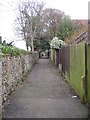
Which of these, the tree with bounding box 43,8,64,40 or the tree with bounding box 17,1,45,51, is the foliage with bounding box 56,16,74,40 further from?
the tree with bounding box 43,8,64,40

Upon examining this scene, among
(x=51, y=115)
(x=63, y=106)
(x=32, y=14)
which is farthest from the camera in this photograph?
(x=32, y=14)

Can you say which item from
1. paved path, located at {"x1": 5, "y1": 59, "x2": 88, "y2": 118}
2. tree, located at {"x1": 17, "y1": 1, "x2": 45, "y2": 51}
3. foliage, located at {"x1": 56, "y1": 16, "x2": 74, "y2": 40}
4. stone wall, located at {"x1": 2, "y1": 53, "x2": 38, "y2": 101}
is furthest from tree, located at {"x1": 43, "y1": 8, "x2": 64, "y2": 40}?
paved path, located at {"x1": 5, "y1": 59, "x2": 88, "y2": 118}

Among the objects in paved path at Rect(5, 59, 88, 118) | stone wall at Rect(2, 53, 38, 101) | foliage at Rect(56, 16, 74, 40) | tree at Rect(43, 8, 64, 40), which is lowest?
paved path at Rect(5, 59, 88, 118)

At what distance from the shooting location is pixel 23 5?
36.2 m

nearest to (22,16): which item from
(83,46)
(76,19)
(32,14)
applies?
(32,14)

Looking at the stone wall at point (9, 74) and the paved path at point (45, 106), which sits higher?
the stone wall at point (9, 74)

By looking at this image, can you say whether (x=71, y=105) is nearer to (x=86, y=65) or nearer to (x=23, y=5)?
(x=86, y=65)

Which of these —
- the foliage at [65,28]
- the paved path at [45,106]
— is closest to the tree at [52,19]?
the foliage at [65,28]

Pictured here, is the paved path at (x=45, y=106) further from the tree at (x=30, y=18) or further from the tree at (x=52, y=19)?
the tree at (x=52, y=19)

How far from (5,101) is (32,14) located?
31884 mm

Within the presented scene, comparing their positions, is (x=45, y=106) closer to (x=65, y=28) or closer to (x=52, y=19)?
(x=65, y=28)

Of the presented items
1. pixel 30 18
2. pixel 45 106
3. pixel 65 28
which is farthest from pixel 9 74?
pixel 30 18

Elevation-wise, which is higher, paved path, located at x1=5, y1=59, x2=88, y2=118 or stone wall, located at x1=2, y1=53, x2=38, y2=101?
stone wall, located at x1=2, y1=53, x2=38, y2=101

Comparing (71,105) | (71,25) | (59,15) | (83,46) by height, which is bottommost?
(71,105)
